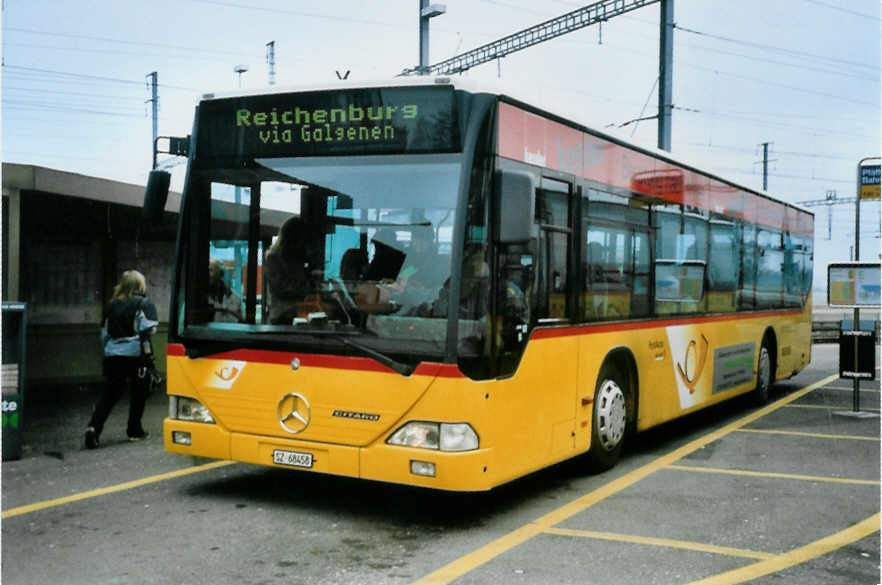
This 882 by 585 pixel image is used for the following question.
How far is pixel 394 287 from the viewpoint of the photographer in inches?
254

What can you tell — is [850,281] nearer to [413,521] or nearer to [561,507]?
[561,507]

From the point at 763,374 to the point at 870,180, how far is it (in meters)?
3.07

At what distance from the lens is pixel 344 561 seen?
18.9ft

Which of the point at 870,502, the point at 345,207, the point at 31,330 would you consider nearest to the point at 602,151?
the point at 345,207

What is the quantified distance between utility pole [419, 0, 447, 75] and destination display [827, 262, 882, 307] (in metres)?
11.7

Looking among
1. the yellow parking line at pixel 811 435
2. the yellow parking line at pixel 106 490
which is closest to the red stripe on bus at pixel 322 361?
the yellow parking line at pixel 106 490

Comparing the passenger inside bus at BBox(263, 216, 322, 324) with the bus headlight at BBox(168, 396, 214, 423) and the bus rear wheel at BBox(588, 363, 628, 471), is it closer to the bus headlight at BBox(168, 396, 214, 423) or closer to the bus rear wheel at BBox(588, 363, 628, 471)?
the bus headlight at BBox(168, 396, 214, 423)

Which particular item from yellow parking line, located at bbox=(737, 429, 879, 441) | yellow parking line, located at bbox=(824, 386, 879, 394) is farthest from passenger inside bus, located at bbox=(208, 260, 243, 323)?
yellow parking line, located at bbox=(824, 386, 879, 394)

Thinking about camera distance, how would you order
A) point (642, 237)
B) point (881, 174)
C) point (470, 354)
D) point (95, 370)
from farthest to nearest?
point (95, 370) → point (881, 174) → point (642, 237) → point (470, 354)

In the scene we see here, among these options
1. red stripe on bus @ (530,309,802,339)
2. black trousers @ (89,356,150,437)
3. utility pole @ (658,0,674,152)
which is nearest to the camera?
red stripe on bus @ (530,309,802,339)

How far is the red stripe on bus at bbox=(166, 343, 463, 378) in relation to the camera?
6.27 meters

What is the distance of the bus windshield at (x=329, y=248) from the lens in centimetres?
638

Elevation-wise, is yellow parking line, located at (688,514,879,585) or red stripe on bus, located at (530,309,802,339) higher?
red stripe on bus, located at (530,309,802,339)

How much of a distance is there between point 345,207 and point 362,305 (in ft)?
2.26
